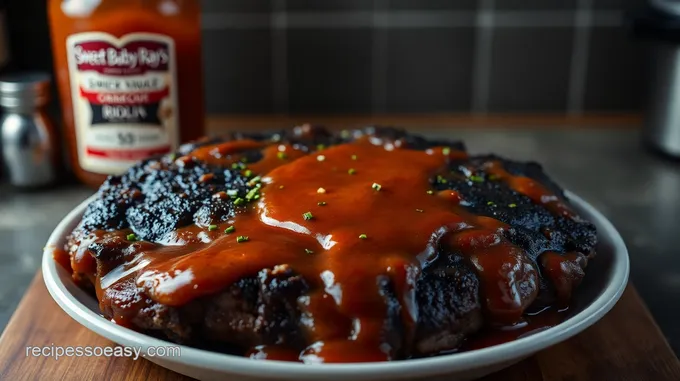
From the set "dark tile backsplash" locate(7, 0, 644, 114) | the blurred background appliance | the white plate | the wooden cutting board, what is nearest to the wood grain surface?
"dark tile backsplash" locate(7, 0, 644, 114)

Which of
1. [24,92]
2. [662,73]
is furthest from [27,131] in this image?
[662,73]

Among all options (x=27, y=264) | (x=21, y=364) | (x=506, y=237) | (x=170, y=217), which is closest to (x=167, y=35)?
(x=27, y=264)

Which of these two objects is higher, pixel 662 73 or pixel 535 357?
pixel 662 73

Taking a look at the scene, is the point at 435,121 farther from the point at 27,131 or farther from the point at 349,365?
the point at 349,365

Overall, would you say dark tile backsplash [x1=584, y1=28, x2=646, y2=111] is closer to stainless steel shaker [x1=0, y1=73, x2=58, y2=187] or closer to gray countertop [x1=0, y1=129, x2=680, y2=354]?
gray countertop [x1=0, y1=129, x2=680, y2=354]

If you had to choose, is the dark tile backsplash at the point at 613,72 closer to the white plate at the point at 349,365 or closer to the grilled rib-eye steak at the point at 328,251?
the grilled rib-eye steak at the point at 328,251

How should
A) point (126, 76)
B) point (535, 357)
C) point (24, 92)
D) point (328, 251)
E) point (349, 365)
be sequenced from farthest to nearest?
point (24, 92) < point (126, 76) < point (535, 357) < point (328, 251) < point (349, 365)

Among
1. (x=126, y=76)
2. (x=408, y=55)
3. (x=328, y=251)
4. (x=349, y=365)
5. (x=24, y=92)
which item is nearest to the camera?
(x=349, y=365)
